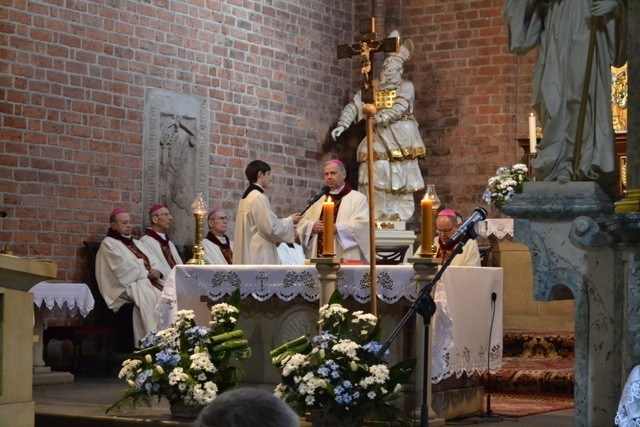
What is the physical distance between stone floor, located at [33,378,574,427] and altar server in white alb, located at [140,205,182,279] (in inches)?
104

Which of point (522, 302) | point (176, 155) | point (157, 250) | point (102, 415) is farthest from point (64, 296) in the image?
point (522, 302)

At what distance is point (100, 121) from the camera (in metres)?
11.4

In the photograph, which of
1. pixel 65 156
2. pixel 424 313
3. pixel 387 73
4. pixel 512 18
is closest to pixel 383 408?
pixel 424 313

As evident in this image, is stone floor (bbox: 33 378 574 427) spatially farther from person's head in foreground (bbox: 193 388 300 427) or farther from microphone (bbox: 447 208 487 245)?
person's head in foreground (bbox: 193 388 300 427)

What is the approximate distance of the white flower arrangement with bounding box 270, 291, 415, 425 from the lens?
21.0ft

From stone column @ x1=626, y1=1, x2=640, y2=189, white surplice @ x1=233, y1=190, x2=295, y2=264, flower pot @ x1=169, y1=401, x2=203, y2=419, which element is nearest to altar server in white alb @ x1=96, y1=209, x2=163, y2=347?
white surplice @ x1=233, y1=190, x2=295, y2=264

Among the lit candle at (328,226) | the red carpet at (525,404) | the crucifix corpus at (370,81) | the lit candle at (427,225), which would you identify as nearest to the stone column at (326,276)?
the lit candle at (328,226)

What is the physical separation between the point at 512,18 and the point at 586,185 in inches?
42.6

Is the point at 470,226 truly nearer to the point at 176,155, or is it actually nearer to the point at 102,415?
the point at 102,415

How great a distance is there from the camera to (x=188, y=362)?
7145 millimetres

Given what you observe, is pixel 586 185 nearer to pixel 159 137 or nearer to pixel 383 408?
pixel 383 408

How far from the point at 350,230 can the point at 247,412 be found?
6774 mm

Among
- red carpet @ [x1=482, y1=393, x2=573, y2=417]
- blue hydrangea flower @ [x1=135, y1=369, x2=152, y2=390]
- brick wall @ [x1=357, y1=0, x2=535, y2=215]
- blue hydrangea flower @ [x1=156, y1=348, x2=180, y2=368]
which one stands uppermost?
brick wall @ [x1=357, y1=0, x2=535, y2=215]

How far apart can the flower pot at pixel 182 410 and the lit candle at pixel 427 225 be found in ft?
5.37
